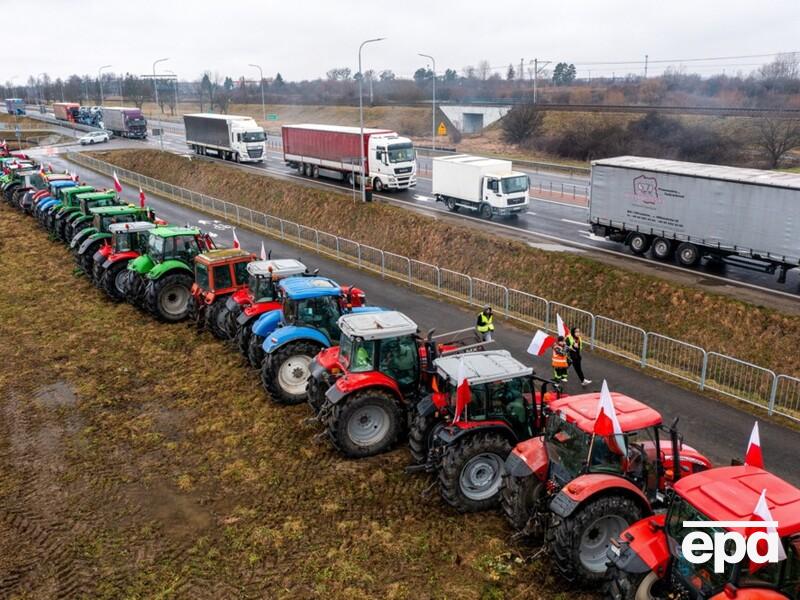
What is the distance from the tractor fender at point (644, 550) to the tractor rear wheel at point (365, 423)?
4.79m

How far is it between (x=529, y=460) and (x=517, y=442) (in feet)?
4.06

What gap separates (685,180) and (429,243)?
33.0 feet

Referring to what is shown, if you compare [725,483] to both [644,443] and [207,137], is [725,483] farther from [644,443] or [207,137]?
[207,137]

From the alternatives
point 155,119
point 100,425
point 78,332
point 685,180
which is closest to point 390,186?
point 685,180

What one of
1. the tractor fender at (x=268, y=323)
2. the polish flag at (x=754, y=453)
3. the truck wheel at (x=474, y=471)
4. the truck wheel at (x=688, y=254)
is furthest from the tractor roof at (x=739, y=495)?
the truck wheel at (x=688, y=254)

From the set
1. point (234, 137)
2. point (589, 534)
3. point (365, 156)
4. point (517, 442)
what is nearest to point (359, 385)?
point (517, 442)

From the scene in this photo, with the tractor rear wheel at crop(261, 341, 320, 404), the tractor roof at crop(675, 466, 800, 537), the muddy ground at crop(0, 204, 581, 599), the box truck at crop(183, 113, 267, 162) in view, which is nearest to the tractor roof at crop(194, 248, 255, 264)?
the muddy ground at crop(0, 204, 581, 599)

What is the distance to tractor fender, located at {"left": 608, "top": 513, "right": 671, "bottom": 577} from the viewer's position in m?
6.86

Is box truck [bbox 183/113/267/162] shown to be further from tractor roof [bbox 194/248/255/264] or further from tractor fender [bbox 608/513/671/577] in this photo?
tractor fender [bbox 608/513/671/577]

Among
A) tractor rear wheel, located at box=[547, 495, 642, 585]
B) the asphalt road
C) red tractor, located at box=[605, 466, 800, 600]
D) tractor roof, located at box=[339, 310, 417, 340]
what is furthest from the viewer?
the asphalt road

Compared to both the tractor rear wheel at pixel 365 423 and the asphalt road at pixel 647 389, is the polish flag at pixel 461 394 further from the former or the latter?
the asphalt road at pixel 647 389

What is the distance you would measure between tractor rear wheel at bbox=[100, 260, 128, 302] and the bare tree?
38.1 m

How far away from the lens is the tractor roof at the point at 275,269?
15258 millimetres

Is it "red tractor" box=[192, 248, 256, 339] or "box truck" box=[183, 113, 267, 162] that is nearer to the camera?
"red tractor" box=[192, 248, 256, 339]
